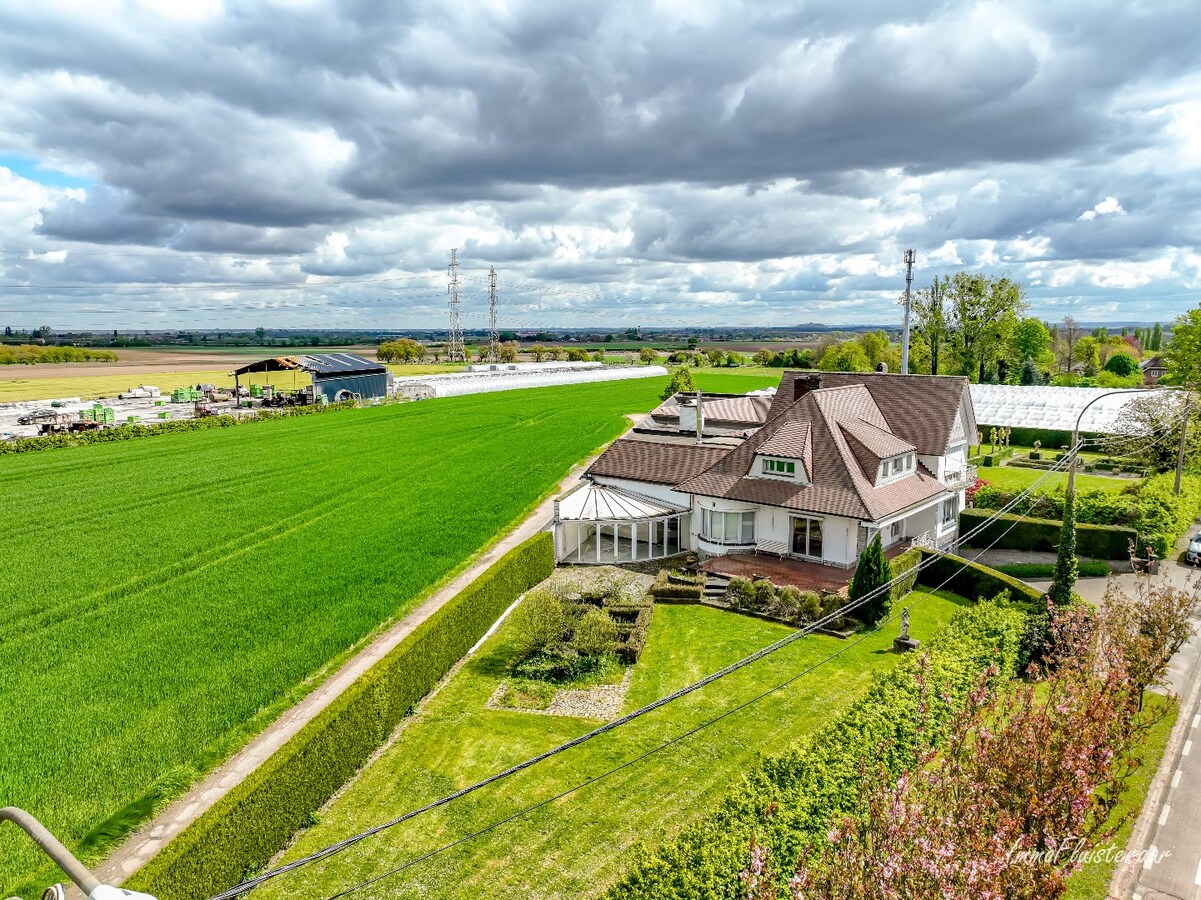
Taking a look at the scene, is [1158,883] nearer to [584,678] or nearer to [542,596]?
[584,678]

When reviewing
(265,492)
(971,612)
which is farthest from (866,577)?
(265,492)

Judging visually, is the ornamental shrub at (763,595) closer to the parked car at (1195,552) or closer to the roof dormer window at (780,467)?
the roof dormer window at (780,467)

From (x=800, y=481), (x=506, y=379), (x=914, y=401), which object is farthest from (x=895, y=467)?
(x=506, y=379)

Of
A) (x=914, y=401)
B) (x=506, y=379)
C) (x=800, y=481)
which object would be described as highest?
(x=506, y=379)

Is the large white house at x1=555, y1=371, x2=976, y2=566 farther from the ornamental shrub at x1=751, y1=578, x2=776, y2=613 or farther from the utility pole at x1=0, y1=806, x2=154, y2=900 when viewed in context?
the utility pole at x1=0, y1=806, x2=154, y2=900

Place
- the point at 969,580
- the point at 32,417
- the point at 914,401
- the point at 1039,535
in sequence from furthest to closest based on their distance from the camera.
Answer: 1. the point at 32,417
2. the point at 914,401
3. the point at 1039,535
4. the point at 969,580

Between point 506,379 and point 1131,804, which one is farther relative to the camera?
point 506,379

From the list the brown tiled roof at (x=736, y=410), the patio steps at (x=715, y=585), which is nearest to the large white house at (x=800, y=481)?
the patio steps at (x=715, y=585)

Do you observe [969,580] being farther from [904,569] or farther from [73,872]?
[73,872]
